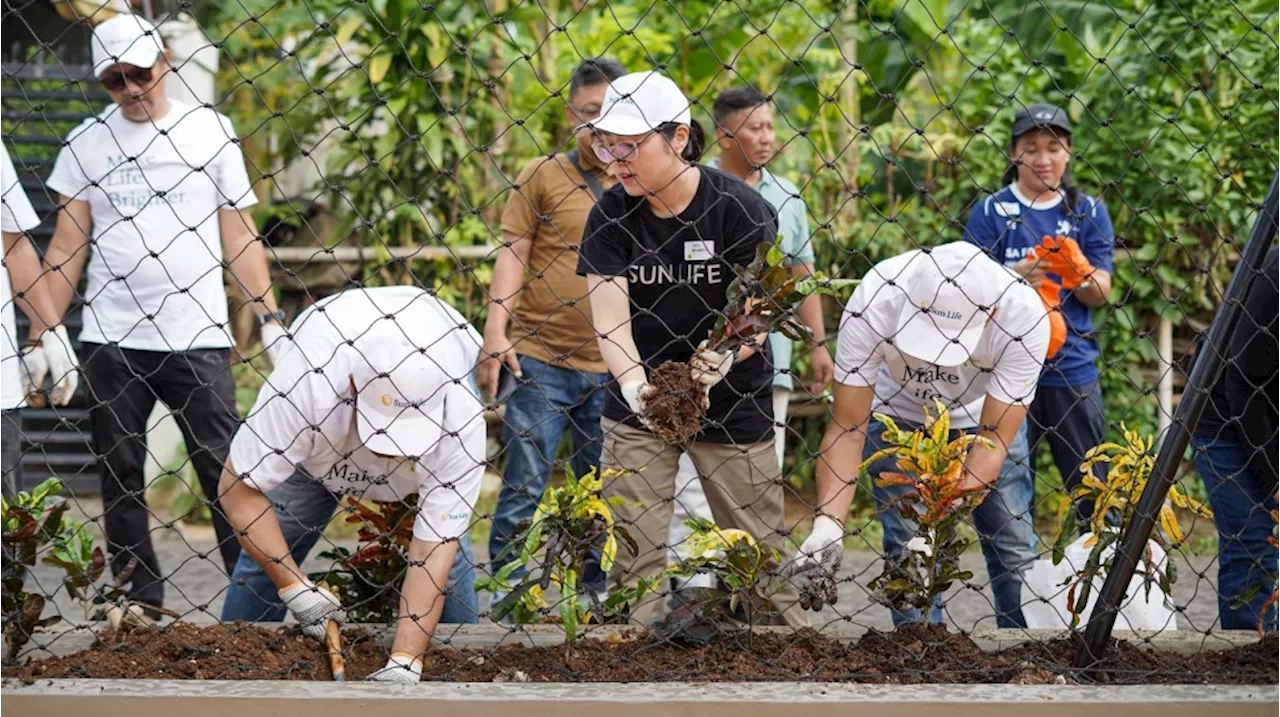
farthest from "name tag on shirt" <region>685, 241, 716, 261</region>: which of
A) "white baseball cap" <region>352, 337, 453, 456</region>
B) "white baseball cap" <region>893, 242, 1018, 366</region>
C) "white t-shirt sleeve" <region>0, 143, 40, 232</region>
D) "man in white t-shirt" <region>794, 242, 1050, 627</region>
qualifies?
"white t-shirt sleeve" <region>0, 143, 40, 232</region>

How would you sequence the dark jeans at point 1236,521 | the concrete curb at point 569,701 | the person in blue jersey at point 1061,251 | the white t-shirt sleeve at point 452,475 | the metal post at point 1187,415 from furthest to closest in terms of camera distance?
the person in blue jersey at point 1061,251, the dark jeans at point 1236,521, the white t-shirt sleeve at point 452,475, the metal post at point 1187,415, the concrete curb at point 569,701

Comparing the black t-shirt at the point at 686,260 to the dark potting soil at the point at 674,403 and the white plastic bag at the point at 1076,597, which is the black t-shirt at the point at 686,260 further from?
the white plastic bag at the point at 1076,597

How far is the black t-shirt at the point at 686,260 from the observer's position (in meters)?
3.50

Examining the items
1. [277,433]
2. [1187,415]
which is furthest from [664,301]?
[1187,415]

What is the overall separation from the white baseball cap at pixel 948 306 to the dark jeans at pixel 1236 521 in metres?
0.69

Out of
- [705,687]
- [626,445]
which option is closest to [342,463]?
[626,445]

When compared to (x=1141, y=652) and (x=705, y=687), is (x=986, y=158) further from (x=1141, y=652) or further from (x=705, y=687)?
(x=705, y=687)

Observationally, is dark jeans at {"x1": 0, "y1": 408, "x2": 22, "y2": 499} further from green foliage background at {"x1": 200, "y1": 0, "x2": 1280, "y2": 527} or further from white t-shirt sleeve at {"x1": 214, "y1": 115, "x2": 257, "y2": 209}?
green foliage background at {"x1": 200, "y1": 0, "x2": 1280, "y2": 527}

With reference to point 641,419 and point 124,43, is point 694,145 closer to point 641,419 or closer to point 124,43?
point 641,419

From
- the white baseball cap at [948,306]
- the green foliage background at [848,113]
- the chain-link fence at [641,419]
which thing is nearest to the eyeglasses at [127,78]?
the chain-link fence at [641,419]

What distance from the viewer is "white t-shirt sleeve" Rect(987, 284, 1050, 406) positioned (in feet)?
11.3

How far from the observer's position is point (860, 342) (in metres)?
3.50

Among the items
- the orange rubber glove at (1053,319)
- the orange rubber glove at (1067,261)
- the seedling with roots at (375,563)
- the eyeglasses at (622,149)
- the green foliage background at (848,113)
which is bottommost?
the seedling with roots at (375,563)

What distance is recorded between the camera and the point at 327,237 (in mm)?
7527
